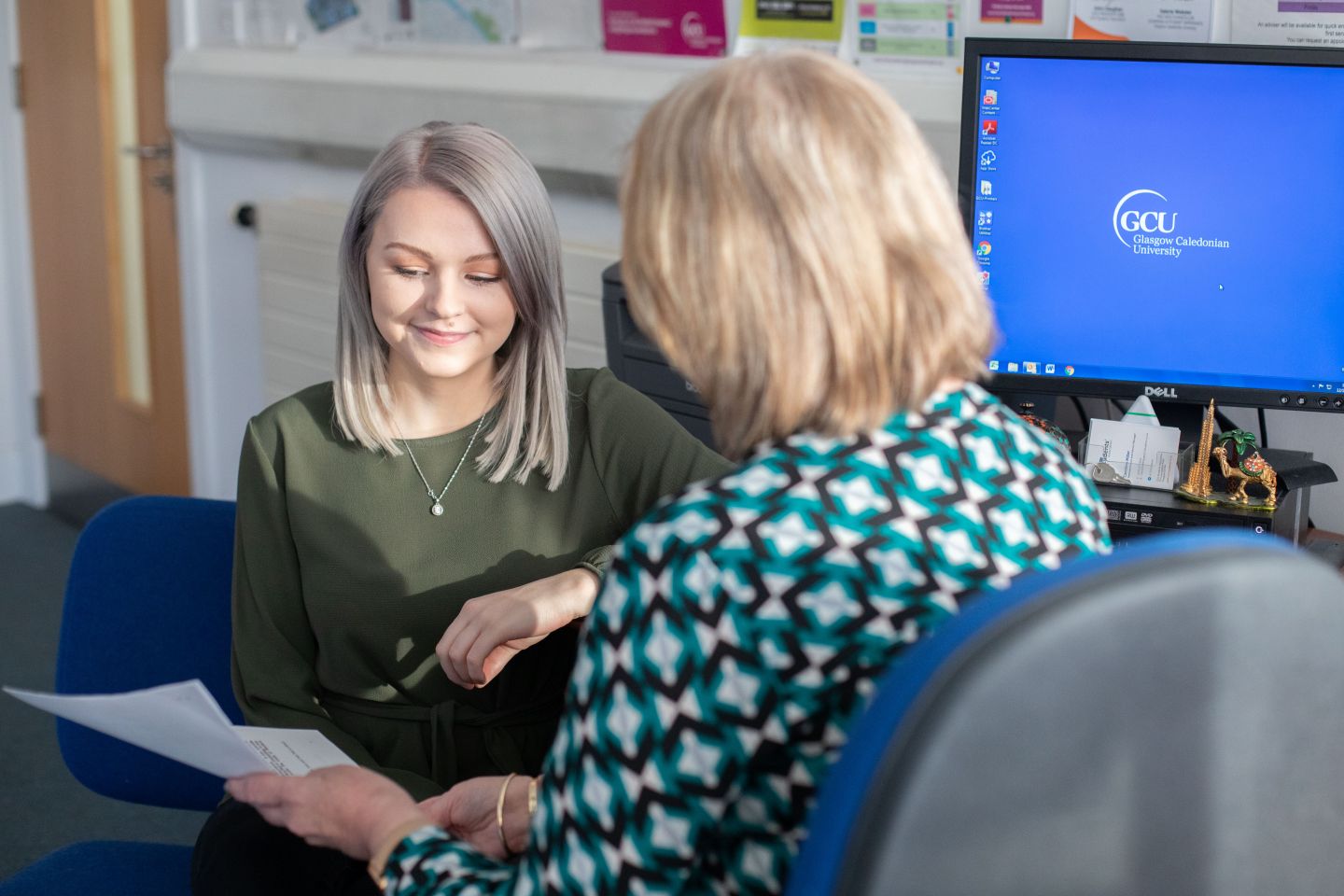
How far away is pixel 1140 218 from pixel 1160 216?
0.07ft

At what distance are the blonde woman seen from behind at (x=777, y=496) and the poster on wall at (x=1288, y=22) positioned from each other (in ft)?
3.16

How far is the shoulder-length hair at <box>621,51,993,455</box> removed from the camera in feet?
2.56

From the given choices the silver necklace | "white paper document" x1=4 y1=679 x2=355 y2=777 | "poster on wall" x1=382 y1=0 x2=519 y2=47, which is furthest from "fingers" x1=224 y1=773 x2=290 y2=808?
"poster on wall" x1=382 y1=0 x2=519 y2=47

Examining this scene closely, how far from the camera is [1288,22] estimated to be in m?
1.60

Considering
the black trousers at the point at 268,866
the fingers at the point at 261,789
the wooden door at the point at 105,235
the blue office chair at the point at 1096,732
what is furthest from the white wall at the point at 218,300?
the blue office chair at the point at 1096,732

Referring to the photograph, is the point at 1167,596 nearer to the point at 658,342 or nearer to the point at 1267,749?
the point at 1267,749

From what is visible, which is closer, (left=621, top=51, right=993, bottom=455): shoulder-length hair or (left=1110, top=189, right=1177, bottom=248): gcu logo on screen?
(left=621, top=51, right=993, bottom=455): shoulder-length hair

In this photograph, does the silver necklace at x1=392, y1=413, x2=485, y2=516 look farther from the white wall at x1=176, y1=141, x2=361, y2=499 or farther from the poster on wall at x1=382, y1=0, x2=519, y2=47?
the white wall at x1=176, y1=141, x2=361, y2=499

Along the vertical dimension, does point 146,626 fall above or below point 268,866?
above

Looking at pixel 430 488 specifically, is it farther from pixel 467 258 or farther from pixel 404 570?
pixel 467 258

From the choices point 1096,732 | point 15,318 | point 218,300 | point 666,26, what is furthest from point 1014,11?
point 15,318

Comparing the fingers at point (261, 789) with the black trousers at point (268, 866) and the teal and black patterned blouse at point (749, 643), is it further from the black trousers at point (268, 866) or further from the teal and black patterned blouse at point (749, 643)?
the teal and black patterned blouse at point (749, 643)

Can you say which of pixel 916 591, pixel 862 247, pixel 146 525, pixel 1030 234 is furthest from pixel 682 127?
pixel 146 525

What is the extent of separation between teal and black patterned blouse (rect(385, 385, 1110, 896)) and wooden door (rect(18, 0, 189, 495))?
314 cm
